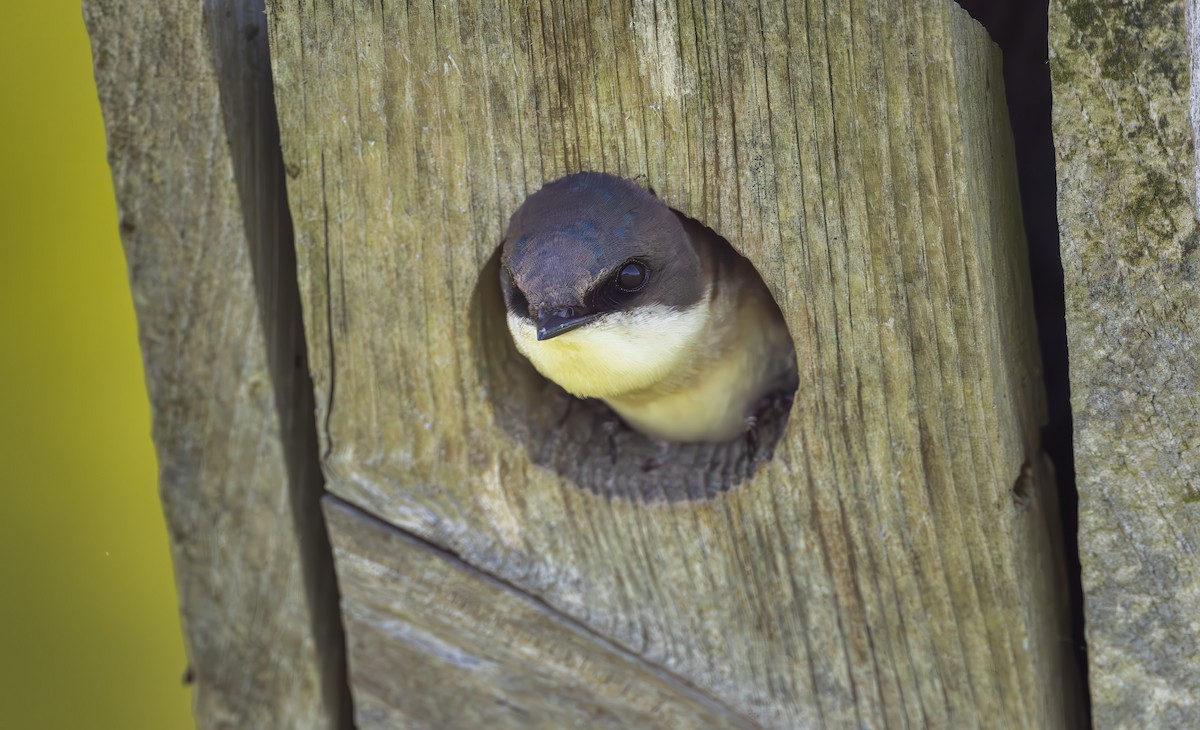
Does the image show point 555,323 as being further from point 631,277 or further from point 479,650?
point 479,650

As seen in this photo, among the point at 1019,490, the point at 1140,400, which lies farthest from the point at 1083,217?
the point at 1019,490

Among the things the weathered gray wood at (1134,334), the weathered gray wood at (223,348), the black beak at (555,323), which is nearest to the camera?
the weathered gray wood at (1134,334)

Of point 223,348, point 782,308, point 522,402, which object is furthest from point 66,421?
point 782,308

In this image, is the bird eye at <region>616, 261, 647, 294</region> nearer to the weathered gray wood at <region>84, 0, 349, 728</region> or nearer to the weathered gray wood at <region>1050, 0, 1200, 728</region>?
the weathered gray wood at <region>84, 0, 349, 728</region>

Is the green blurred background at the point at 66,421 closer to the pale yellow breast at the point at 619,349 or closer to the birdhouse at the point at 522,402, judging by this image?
the birdhouse at the point at 522,402

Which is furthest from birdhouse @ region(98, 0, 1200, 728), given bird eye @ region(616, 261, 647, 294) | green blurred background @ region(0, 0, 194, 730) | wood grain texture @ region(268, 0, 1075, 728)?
green blurred background @ region(0, 0, 194, 730)

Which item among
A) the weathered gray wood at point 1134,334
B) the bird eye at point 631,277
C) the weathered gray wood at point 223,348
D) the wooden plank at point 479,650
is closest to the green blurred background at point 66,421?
the weathered gray wood at point 223,348
